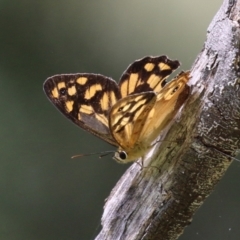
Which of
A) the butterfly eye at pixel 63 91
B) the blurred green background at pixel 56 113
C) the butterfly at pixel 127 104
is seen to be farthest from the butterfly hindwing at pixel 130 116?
the blurred green background at pixel 56 113

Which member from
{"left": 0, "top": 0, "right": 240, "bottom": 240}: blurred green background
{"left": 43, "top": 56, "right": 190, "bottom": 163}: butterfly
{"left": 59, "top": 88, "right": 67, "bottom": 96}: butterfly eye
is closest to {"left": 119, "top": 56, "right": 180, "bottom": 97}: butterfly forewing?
{"left": 43, "top": 56, "right": 190, "bottom": 163}: butterfly

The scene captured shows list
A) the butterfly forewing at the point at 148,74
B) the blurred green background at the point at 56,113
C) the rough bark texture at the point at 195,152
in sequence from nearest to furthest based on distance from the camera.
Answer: the rough bark texture at the point at 195,152, the butterfly forewing at the point at 148,74, the blurred green background at the point at 56,113

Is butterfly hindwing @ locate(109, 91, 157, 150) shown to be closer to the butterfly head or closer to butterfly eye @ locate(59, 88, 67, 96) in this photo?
the butterfly head

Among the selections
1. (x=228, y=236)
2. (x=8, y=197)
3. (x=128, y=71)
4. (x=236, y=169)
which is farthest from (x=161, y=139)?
(x=8, y=197)

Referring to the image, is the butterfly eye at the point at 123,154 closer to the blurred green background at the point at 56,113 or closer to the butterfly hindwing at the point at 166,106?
the butterfly hindwing at the point at 166,106

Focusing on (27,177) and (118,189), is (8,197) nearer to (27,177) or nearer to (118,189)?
(27,177)

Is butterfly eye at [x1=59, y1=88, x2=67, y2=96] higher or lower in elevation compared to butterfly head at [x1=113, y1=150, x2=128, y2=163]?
higher
